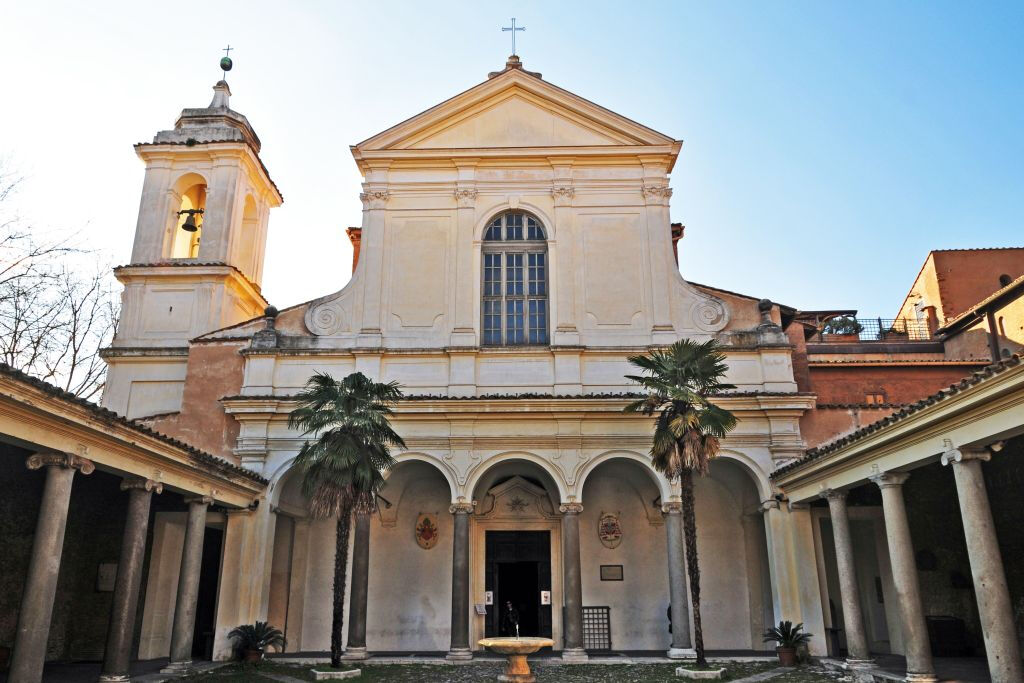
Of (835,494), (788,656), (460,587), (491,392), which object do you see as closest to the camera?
(835,494)

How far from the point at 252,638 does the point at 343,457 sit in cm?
525

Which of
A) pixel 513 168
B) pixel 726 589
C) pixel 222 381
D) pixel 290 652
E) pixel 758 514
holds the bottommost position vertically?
pixel 290 652

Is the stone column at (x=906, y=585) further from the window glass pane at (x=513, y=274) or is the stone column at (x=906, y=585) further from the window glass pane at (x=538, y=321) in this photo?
the window glass pane at (x=513, y=274)

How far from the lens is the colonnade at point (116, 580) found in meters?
10.4

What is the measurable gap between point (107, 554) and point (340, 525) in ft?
20.4

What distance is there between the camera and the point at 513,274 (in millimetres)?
20922

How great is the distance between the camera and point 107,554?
17.5m

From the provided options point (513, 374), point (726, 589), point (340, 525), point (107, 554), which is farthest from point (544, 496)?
point (107, 554)

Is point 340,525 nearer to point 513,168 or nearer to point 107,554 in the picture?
point 107,554

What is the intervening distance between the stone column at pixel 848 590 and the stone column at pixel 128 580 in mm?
12337

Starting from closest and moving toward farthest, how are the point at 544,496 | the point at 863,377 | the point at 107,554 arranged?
the point at 107,554
the point at 544,496
the point at 863,377

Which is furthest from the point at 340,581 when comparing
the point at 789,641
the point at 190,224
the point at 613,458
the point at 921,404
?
the point at 190,224

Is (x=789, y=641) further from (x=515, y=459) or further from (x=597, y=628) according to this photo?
(x=515, y=459)

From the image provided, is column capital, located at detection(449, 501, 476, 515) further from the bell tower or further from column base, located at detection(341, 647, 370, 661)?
the bell tower
